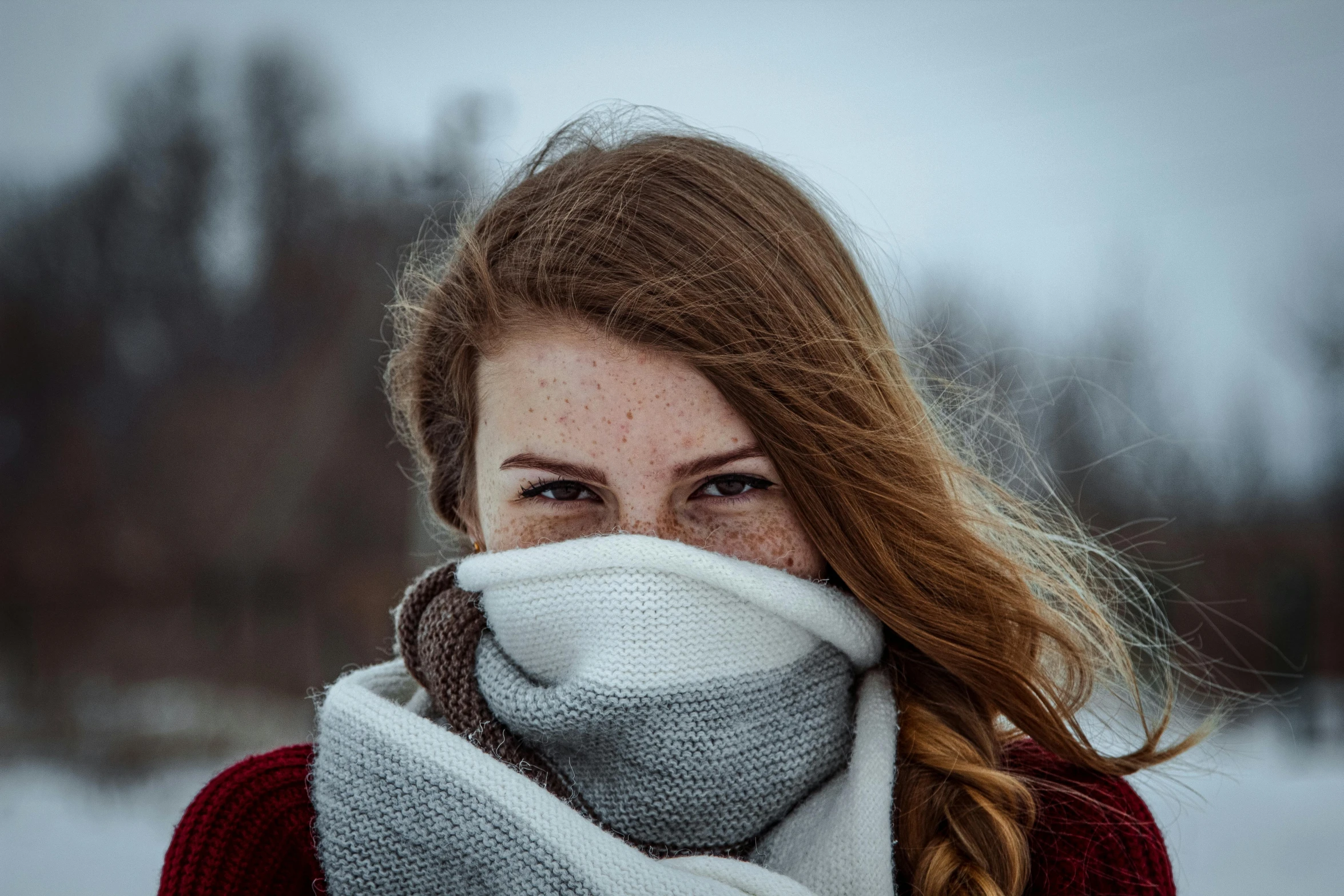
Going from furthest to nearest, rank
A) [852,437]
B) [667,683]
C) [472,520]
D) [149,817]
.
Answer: [149,817] < [472,520] < [852,437] < [667,683]

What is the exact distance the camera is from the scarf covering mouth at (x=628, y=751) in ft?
4.13

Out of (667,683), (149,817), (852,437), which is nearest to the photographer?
(667,683)

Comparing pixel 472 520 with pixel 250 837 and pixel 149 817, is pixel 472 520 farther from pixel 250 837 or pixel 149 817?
pixel 149 817

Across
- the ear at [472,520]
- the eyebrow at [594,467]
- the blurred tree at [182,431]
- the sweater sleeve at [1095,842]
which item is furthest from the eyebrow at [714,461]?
the blurred tree at [182,431]

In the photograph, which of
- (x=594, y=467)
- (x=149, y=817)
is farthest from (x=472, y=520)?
(x=149, y=817)

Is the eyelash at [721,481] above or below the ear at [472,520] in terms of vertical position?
above

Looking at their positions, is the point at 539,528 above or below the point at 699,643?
above

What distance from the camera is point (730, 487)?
1461mm

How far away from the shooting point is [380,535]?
7551mm

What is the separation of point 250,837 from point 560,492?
2.12ft

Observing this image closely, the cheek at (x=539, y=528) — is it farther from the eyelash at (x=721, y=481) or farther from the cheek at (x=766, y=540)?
the cheek at (x=766, y=540)

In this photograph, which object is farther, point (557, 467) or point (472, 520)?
point (472, 520)

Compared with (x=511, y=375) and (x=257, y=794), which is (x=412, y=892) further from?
(x=511, y=375)

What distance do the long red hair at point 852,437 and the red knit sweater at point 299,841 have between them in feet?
0.19
